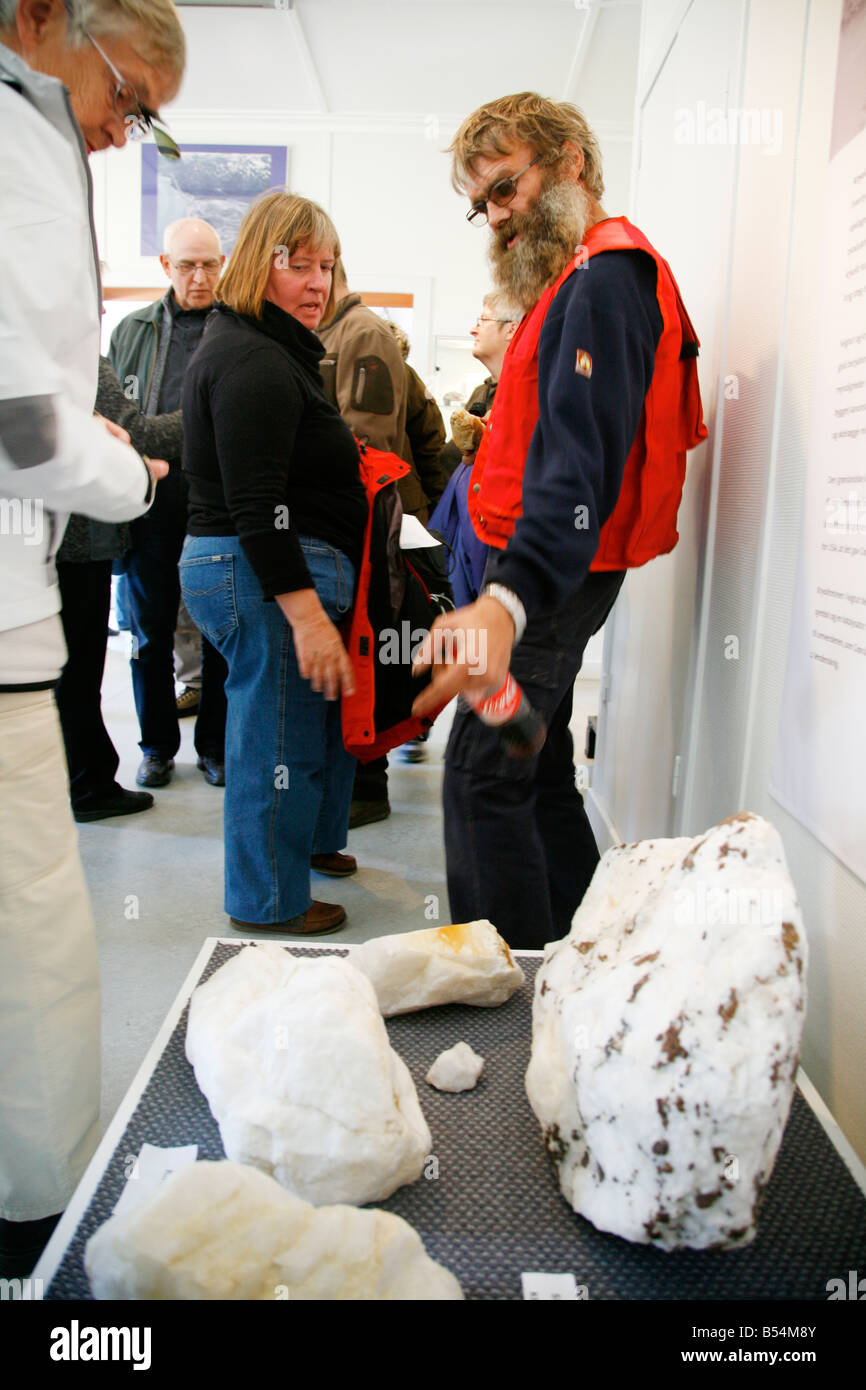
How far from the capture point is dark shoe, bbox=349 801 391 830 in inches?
128

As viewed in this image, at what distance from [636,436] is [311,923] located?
1.46 meters

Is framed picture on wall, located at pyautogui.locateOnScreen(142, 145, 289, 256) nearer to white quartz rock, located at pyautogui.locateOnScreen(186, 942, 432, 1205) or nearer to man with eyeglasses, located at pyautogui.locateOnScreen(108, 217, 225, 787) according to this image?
man with eyeglasses, located at pyautogui.locateOnScreen(108, 217, 225, 787)

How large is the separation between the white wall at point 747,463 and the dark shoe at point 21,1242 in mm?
1030

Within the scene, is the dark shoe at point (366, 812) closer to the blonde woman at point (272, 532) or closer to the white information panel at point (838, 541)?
the blonde woman at point (272, 532)

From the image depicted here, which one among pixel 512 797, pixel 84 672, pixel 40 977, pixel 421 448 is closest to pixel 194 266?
pixel 421 448

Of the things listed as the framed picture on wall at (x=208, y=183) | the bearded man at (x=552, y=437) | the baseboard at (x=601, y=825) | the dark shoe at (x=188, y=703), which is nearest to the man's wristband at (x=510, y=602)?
the bearded man at (x=552, y=437)

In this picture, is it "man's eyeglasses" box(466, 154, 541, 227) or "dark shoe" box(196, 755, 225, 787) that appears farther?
"dark shoe" box(196, 755, 225, 787)

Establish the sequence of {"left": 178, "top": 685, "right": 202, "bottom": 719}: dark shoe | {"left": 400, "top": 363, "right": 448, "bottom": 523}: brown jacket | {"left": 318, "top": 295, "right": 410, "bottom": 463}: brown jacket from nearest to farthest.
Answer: {"left": 318, "top": 295, "right": 410, "bottom": 463}: brown jacket
{"left": 400, "top": 363, "right": 448, "bottom": 523}: brown jacket
{"left": 178, "top": 685, "right": 202, "bottom": 719}: dark shoe

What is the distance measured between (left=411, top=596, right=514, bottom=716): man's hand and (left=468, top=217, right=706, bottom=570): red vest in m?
0.42

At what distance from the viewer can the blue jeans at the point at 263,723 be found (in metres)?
1.97

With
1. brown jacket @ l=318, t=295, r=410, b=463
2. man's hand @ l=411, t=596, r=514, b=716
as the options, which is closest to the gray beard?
man's hand @ l=411, t=596, r=514, b=716

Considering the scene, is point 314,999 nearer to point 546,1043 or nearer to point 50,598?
point 546,1043

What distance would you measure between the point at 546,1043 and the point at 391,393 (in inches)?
92.4

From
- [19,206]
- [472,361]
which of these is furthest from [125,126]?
[472,361]
